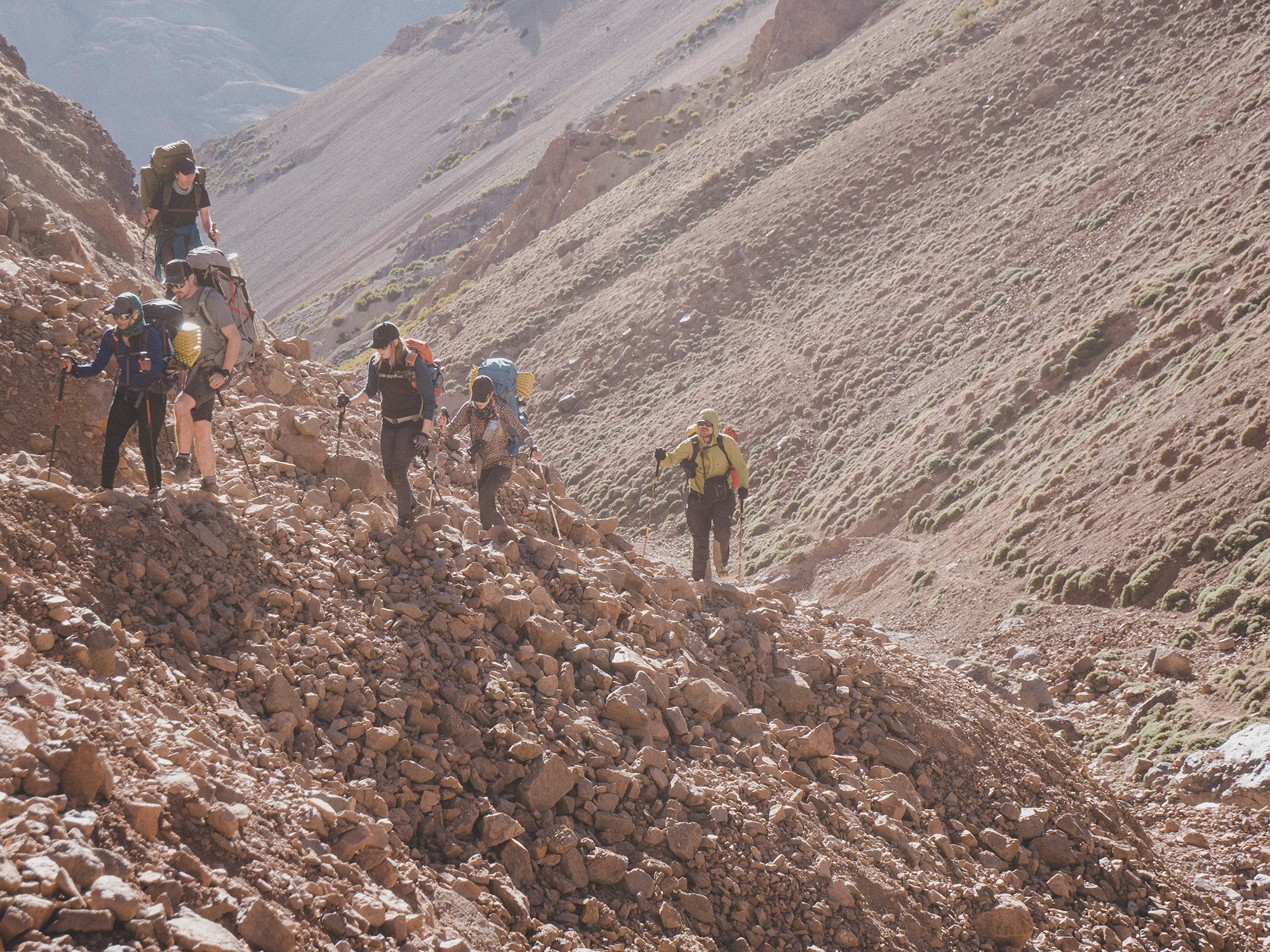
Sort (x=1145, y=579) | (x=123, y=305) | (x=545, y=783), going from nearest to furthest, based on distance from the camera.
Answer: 1. (x=545, y=783)
2. (x=123, y=305)
3. (x=1145, y=579)

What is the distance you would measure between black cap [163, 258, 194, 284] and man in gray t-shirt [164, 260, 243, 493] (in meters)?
0.20

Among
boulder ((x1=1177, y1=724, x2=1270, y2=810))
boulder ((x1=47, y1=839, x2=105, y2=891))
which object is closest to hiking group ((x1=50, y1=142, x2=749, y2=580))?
boulder ((x1=47, y1=839, x2=105, y2=891))

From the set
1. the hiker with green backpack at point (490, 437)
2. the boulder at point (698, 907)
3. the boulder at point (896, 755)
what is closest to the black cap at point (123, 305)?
the hiker with green backpack at point (490, 437)

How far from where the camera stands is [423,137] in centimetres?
8275

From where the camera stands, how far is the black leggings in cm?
576

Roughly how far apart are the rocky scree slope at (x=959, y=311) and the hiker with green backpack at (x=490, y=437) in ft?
28.5

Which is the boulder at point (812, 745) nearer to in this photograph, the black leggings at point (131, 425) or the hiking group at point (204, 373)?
the hiking group at point (204, 373)

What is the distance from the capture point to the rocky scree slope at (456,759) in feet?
11.8

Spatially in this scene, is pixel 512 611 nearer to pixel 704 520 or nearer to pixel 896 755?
pixel 896 755

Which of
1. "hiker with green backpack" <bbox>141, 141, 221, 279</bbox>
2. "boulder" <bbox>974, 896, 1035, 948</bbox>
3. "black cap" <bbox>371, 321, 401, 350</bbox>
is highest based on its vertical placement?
"hiker with green backpack" <bbox>141, 141, 221, 279</bbox>

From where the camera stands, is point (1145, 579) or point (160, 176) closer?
point (160, 176)

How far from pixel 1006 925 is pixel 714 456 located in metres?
5.35

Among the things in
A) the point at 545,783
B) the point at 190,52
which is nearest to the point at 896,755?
the point at 545,783

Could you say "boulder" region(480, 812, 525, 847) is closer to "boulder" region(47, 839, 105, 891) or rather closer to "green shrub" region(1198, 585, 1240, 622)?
"boulder" region(47, 839, 105, 891)
